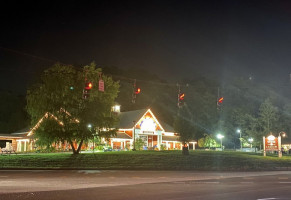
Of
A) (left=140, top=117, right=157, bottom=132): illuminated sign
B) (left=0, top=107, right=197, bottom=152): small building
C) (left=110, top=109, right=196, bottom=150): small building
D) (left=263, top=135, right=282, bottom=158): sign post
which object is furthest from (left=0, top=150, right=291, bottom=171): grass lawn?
(left=140, top=117, right=157, bottom=132): illuminated sign

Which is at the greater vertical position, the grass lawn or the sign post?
the sign post

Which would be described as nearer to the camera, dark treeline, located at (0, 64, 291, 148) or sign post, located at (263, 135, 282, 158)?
sign post, located at (263, 135, 282, 158)

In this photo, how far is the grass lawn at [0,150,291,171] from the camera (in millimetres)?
33688

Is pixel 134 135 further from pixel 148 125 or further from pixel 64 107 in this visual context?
pixel 64 107

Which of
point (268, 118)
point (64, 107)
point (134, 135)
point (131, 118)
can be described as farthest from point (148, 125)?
point (64, 107)

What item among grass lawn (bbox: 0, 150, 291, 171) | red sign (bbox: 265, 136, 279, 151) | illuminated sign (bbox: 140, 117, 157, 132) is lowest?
grass lawn (bbox: 0, 150, 291, 171)

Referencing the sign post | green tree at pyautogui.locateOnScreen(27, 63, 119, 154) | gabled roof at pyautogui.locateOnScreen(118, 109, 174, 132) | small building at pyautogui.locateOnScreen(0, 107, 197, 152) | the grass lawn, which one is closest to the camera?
the grass lawn

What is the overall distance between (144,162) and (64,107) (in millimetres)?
11676

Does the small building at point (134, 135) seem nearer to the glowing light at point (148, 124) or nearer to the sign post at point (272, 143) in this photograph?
the glowing light at point (148, 124)

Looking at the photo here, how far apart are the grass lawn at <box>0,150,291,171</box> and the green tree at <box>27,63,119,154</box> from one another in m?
2.97

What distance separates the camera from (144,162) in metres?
35.4

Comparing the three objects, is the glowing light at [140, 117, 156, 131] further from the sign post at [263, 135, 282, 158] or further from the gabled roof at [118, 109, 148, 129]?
the sign post at [263, 135, 282, 158]

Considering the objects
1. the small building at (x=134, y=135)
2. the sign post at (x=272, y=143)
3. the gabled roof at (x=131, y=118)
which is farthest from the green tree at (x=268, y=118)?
the gabled roof at (x=131, y=118)

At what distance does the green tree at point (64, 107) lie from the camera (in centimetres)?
4025
